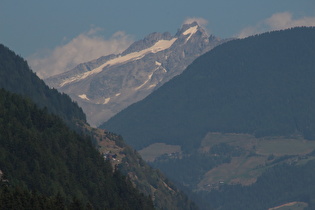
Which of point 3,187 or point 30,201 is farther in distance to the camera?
point 3,187

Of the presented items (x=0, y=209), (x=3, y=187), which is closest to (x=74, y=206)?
(x=3, y=187)

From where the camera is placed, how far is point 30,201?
17738cm

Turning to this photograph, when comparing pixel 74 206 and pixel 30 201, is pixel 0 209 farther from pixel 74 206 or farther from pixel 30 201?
pixel 74 206

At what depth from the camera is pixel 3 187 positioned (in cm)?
19075

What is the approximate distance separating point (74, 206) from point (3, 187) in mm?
12886

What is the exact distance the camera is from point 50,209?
579 feet

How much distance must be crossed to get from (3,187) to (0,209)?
28.1 metres

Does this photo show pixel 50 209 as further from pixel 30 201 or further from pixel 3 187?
pixel 3 187

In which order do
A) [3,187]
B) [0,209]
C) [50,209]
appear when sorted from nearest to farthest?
[0,209], [50,209], [3,187]

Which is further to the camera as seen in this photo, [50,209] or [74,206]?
[74,206]

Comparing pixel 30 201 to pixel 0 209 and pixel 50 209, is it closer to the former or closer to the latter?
pixel 50 209

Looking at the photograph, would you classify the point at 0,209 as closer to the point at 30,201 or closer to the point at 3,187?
the point at 30,201

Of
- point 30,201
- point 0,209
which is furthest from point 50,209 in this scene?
point 0,209

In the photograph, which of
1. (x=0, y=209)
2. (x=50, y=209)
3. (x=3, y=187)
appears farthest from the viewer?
(x=3, y=187)
